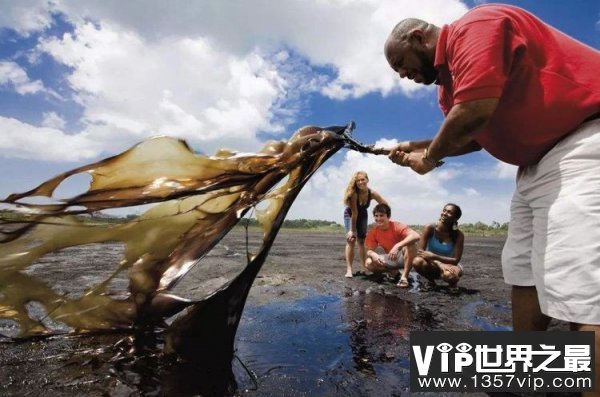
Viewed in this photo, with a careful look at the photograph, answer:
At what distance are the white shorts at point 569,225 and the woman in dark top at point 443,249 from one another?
13.7ft

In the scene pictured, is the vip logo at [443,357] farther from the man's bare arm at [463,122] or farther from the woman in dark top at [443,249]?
the woman in dark top at [443,249]

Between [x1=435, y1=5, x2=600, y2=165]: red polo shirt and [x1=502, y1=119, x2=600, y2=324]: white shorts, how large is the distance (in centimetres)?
11

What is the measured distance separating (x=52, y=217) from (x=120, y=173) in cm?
52

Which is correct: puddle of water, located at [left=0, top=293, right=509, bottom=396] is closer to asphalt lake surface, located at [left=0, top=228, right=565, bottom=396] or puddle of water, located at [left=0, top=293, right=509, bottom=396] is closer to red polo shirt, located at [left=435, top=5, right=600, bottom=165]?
asphalt lake surface, located at [left=0, top=228, right=565, bottom=396]

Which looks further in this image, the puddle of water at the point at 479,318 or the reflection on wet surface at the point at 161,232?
the puddle of water at the point at 479,318

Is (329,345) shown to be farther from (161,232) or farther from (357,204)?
(357,204)

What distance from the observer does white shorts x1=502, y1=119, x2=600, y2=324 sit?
1.67 meters

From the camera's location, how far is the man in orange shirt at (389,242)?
6406 millimetres

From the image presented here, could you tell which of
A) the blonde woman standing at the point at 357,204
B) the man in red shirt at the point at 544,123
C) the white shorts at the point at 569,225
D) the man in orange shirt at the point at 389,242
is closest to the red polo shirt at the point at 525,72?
the man in red shirt at the point at 544,123

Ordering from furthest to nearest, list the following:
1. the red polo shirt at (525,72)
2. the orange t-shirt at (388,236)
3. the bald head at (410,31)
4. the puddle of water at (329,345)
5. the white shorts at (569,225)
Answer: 1. the orange t-shirt at (388,236)
2. the puddle of water at (329,345)
3. the bald head at (410,31)
4. the red polo shirt at (525,72)
5. the white shorts at (569,225)

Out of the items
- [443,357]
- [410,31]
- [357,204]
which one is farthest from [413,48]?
[357,204]

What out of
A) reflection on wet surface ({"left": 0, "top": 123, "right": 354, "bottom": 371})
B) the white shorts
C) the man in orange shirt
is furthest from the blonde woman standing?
the white shorts

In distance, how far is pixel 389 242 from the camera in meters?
6.68

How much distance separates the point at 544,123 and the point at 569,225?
0.49 m
